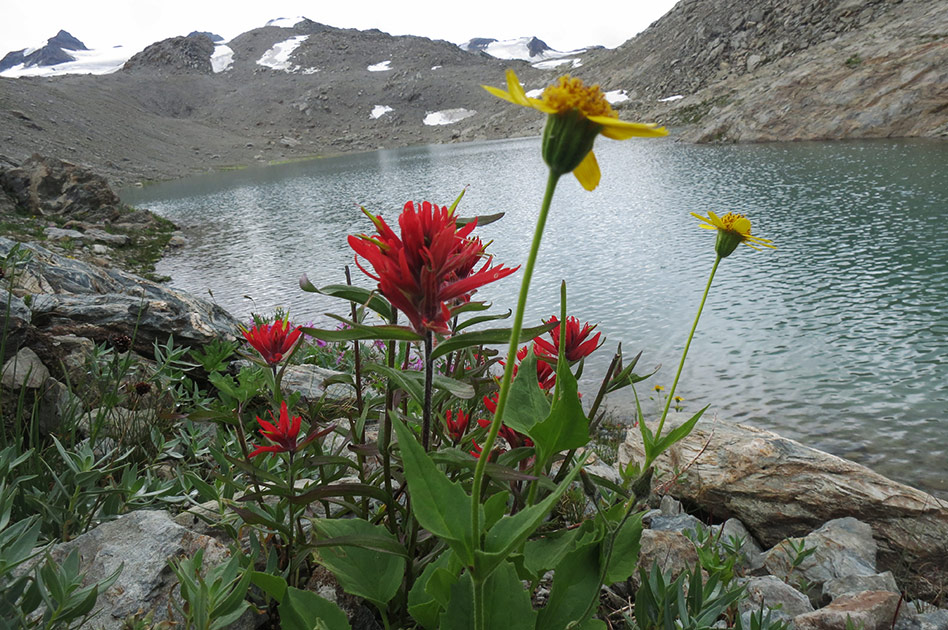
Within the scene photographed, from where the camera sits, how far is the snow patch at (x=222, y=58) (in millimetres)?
123188

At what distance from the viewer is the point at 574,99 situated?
80 cm

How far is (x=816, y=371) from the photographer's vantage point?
6.35 m

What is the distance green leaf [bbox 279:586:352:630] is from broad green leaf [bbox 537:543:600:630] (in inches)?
19.4

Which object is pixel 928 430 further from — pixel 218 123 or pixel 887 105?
pixel 218 123

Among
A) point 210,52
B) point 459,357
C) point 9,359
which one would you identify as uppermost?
point 210,52

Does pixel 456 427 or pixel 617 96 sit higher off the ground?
pixel 617 96

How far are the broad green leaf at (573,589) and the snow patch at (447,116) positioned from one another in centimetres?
10227

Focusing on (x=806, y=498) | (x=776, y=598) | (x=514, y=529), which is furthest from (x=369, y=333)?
(x=806, y=498)

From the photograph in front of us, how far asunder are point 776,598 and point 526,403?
1.65 metres

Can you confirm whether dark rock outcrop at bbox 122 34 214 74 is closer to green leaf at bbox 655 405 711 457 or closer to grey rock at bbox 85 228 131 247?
grey rock at bbox 85 228 131 247

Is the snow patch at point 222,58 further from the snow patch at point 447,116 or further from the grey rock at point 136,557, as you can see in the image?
the grey rock at point 136,557

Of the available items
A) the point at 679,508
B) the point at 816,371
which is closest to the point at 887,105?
the point at 816,371

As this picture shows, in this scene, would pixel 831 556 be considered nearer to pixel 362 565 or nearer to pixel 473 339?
pixel 362 565

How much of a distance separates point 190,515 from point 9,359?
146 cm
